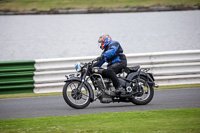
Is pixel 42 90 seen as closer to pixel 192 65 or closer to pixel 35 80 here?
pixel 35 80

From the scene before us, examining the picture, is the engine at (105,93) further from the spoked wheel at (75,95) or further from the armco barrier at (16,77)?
the armco barrier at (16,77)

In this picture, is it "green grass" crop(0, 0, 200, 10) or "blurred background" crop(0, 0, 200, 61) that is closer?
"blurred background" crop(0, 0, 200, 61)

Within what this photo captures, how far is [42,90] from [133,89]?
12.2 feet

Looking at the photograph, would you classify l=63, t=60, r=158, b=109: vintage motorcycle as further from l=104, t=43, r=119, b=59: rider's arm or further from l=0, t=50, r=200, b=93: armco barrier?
l=0, t=50, r=200, b=93: armco barrier

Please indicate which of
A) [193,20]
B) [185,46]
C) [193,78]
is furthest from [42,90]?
[193,20]

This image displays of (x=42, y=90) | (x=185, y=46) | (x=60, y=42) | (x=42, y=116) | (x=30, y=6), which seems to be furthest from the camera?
(x=30, y=6)

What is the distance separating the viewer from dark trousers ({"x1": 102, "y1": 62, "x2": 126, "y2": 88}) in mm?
7895

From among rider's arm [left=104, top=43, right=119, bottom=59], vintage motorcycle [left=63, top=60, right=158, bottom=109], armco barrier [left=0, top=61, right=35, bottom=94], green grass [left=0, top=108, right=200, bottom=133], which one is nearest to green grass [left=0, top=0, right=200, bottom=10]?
armco barrier [left=0, top=61, right=35, bottom=94]

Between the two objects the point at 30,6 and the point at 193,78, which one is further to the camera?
the point at 30,6

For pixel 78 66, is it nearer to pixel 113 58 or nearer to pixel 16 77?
pixel 113 58

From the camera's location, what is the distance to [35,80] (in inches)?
434

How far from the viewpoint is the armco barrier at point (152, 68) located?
11.1 metres

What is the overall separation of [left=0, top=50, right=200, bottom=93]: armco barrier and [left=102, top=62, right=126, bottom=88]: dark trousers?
3.31m

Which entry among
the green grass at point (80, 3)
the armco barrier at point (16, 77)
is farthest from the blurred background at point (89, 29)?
the armco barrier at point (16, 77)
